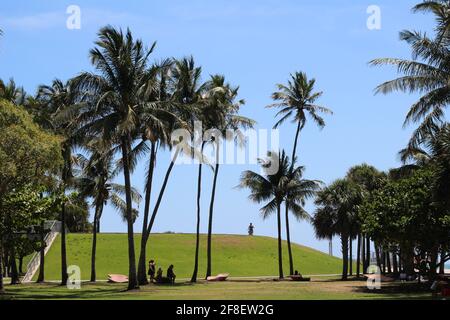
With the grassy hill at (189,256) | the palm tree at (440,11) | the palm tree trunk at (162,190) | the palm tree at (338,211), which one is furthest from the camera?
the grassy hill at (189,256)

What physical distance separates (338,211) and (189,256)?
1598 centimetres

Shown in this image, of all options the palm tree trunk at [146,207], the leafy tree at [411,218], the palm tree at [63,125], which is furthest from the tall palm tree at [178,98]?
the leafy tree at [411,218]

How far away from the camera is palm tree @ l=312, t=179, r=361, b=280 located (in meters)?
51.2

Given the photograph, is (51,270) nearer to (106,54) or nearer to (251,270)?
(251,270)

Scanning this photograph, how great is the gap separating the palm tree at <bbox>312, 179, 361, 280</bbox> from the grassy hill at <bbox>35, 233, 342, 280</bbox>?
806cm

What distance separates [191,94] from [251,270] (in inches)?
822

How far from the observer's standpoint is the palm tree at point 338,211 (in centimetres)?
5122

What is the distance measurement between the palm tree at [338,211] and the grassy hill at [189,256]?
8.06 metres

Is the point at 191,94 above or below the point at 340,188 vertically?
above

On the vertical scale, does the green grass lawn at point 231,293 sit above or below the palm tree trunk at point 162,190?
below

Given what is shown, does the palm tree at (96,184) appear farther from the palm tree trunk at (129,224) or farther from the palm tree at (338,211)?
the palm tree at (338,211)

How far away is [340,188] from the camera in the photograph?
51812 mm

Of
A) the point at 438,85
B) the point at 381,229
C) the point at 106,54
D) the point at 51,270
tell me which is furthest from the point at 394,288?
the point at 51,270

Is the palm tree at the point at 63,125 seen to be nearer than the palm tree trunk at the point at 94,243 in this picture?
Yes
